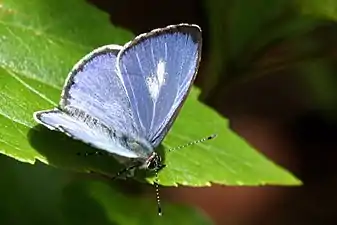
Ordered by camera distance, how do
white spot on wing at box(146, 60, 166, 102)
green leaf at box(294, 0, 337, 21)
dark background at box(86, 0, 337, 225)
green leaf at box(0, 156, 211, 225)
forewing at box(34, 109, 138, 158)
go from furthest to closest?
dark background at box(86, 0, 337, 225), green leaf at box(0, 156, 211, 225), green leaf at box(294, 0, 337, 21), white spot on wing at box(146, 60, 166, 102), forewing at box(34, 109, 138, 158)

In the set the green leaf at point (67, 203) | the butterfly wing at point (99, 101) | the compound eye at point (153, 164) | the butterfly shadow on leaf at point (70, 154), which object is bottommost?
A: the green leaf at point (67, 203)

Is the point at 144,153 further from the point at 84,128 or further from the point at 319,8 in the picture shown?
the point at 319,8

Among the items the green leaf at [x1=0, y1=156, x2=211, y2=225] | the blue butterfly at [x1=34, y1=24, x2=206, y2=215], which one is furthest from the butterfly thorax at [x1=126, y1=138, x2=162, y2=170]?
the green leaf at [x1=0, y1=156, x2=211, y2=225]

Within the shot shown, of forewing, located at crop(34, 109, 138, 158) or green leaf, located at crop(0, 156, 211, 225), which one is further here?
green leaf, located at crop(0, 156, 211, 225)

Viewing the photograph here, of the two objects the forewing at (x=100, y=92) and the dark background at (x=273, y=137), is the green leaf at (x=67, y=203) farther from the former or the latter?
the dark background at (x=273, y=137)

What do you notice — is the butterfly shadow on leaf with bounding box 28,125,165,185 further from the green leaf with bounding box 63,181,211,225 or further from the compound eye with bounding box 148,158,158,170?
the green leaf with bounding box 63,181,211,225

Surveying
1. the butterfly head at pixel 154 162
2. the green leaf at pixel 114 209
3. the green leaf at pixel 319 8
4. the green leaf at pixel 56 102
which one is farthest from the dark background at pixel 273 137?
the butterfly head at pixel 154 162

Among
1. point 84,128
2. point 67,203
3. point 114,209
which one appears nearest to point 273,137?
point 114,209

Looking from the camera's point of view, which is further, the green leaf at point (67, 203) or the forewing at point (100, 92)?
the green leaf at point (67, 203)
